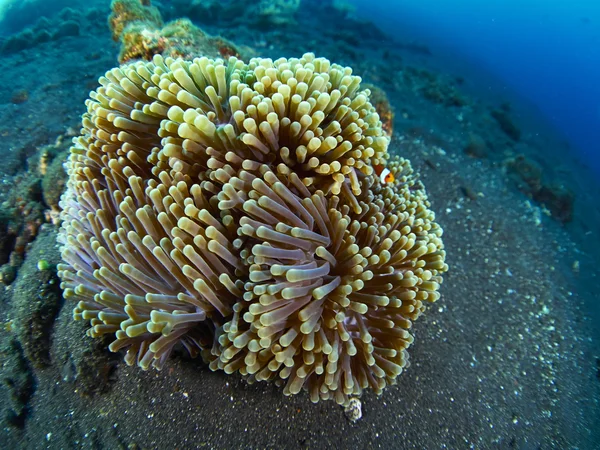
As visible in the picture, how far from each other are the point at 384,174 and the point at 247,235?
1485 mm

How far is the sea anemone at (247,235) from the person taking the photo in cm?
216

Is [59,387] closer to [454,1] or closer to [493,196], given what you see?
[493,196]

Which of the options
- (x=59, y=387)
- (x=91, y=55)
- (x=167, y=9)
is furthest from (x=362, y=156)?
(x=167, y=9)

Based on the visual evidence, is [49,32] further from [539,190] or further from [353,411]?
[539,190]

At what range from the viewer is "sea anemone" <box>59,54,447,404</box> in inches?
85.0

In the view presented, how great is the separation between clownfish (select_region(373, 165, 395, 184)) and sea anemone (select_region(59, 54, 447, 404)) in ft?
1.21

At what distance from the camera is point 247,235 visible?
2.25 meters

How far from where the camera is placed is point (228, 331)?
7.09ft

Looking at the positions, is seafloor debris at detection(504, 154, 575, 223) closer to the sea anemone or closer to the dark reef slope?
the dark reef slope

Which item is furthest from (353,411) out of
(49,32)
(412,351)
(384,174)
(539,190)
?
(49,32)

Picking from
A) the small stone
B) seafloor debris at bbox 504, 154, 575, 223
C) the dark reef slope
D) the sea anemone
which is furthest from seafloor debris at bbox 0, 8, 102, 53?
seafloor debris at bbox 504, 154, 575, 223

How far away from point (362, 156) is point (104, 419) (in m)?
2.58

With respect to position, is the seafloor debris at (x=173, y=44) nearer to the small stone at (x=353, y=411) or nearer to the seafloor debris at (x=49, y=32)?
the small stone at (x=353, y=411)

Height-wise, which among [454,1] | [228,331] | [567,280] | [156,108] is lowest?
[454,1]
